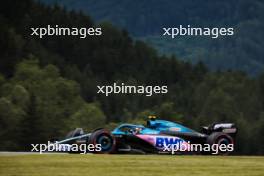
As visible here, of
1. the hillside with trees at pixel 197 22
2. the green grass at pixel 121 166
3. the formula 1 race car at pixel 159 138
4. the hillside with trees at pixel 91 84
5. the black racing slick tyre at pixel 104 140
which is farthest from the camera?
the hillside with trees at pixel 91 84

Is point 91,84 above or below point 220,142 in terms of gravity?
above

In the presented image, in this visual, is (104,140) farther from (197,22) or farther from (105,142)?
(197,22)

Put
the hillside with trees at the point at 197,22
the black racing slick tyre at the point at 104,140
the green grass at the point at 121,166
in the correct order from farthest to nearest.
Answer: the hillside with trees at the point at 197,22, the black racing slick tyre at the point at 104,140, the green grass at the point at 121,166

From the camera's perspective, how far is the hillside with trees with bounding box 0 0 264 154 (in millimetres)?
19219

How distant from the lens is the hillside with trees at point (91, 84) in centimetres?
1922

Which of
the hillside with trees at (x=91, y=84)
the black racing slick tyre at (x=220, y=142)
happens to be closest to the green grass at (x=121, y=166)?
the black racing slick tyre at (x=220, y=142)

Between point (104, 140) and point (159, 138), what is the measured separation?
1.37 m

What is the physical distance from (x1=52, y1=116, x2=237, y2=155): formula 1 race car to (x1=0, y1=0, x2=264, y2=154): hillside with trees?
658 mm

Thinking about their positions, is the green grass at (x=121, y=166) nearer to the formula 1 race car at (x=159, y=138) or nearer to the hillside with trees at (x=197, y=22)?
the formula 1 race car at (x=159, y=138)

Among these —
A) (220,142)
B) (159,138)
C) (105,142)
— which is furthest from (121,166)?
(220,142)

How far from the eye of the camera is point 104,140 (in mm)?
17250

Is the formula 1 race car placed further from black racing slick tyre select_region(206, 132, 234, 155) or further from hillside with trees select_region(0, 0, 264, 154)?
hillside with trees select_region(0, 0, 264, 154)

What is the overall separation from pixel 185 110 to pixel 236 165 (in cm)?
612

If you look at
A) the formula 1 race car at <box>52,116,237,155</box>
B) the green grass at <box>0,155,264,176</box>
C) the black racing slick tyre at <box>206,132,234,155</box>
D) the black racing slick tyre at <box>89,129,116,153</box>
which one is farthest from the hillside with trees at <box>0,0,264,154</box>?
the green grass at <box>0,155,264,176</box>
